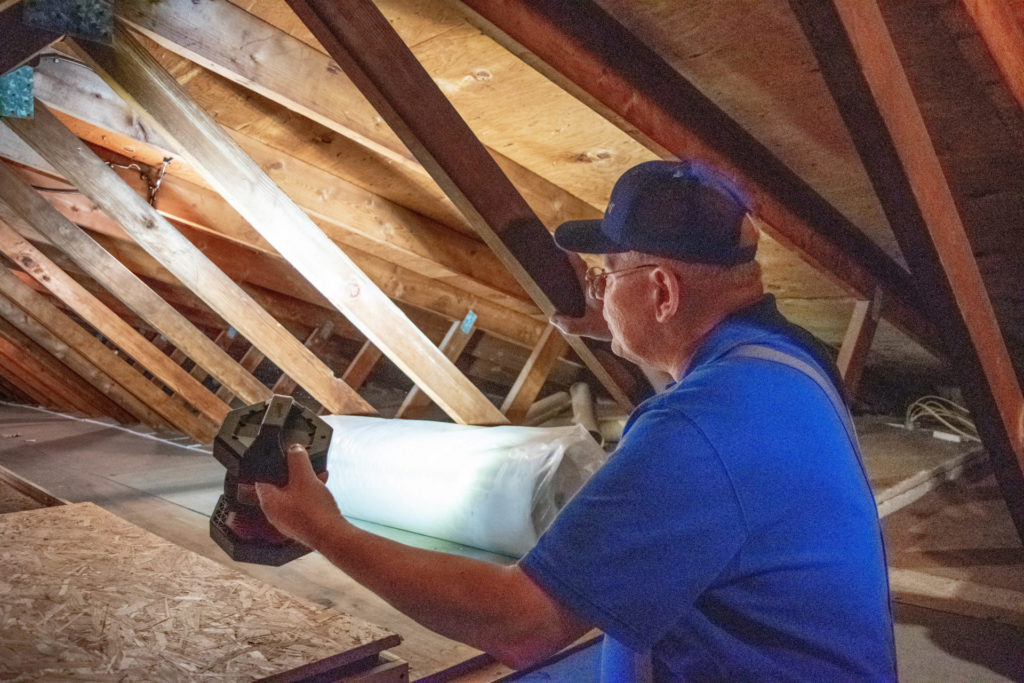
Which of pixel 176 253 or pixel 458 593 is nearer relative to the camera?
pixel 458 593

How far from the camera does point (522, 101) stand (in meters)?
1.80

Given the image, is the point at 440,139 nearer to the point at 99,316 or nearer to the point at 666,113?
the point at 666,113

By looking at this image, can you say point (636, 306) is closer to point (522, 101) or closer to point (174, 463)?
point (522, 101)

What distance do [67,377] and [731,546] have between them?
281 inches

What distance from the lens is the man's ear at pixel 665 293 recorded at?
98 cm

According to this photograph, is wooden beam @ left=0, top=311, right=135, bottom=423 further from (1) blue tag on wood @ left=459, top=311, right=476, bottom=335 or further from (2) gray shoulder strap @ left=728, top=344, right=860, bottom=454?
(2) gray shoulder strap @ left=728, top=344, right=860, bottom=454

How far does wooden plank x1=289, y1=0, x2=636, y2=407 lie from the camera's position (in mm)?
1291

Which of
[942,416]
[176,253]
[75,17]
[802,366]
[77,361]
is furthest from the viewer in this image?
[77,361]

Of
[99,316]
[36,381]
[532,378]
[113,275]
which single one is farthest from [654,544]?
[36,381]

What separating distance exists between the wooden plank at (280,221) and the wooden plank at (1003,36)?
1.78m

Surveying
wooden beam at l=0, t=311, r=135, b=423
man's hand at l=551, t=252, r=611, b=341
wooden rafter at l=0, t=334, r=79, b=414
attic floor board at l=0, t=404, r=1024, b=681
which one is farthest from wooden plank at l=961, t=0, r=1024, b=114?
wooden rafter at l=0, t=334, r=79, b=414

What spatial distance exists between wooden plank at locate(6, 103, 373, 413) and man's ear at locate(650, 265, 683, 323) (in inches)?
91.5

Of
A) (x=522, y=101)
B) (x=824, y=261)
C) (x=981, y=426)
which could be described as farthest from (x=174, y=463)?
(x=981, y=426)

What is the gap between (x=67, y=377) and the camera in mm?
6387
